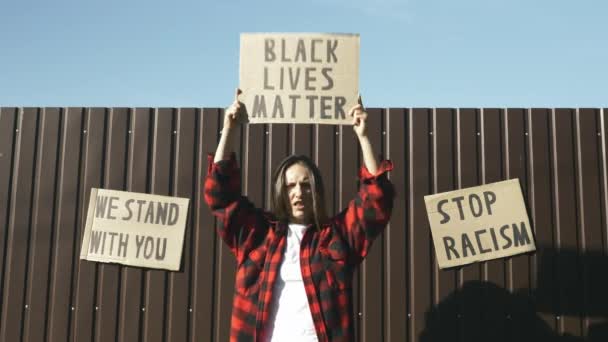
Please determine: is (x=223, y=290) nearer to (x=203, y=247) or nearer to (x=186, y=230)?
(x=203, y=247)

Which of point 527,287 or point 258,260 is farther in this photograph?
point 527,287

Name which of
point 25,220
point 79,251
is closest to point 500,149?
point 79,251

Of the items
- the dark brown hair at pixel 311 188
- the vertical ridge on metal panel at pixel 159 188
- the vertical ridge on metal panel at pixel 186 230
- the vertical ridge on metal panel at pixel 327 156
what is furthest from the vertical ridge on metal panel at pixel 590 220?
the vertical ridge on metal panel at pixel 159 188

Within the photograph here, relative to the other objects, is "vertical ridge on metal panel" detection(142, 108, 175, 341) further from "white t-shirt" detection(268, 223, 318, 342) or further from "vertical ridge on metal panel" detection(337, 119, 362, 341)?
"white t-shirt" detection(268, 223, 318, 342)

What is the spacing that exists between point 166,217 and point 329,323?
255 centimetres

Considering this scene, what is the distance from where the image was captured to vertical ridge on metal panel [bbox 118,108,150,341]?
14.8 ft

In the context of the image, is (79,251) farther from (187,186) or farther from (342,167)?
(342,167)

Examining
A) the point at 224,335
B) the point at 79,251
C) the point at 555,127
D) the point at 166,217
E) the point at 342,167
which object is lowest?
the point at 224,335

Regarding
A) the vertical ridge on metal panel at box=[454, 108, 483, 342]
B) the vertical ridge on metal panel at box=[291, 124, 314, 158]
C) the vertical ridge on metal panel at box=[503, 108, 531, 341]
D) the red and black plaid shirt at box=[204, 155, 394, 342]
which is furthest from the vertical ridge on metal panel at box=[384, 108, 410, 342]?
the red and black plaid shirt at box=[204, 155, 394, 342]

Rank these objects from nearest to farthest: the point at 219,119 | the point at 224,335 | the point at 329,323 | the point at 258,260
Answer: the point at 329,323
the point at 258,260
the point at 224,335
the point at 219,119

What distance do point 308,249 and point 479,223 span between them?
2.47m

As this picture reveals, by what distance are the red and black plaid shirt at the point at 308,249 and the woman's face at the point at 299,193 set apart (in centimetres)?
9

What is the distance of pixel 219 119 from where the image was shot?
15.5ft

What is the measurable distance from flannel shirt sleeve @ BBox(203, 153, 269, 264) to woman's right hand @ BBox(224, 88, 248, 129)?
184 millimetres
